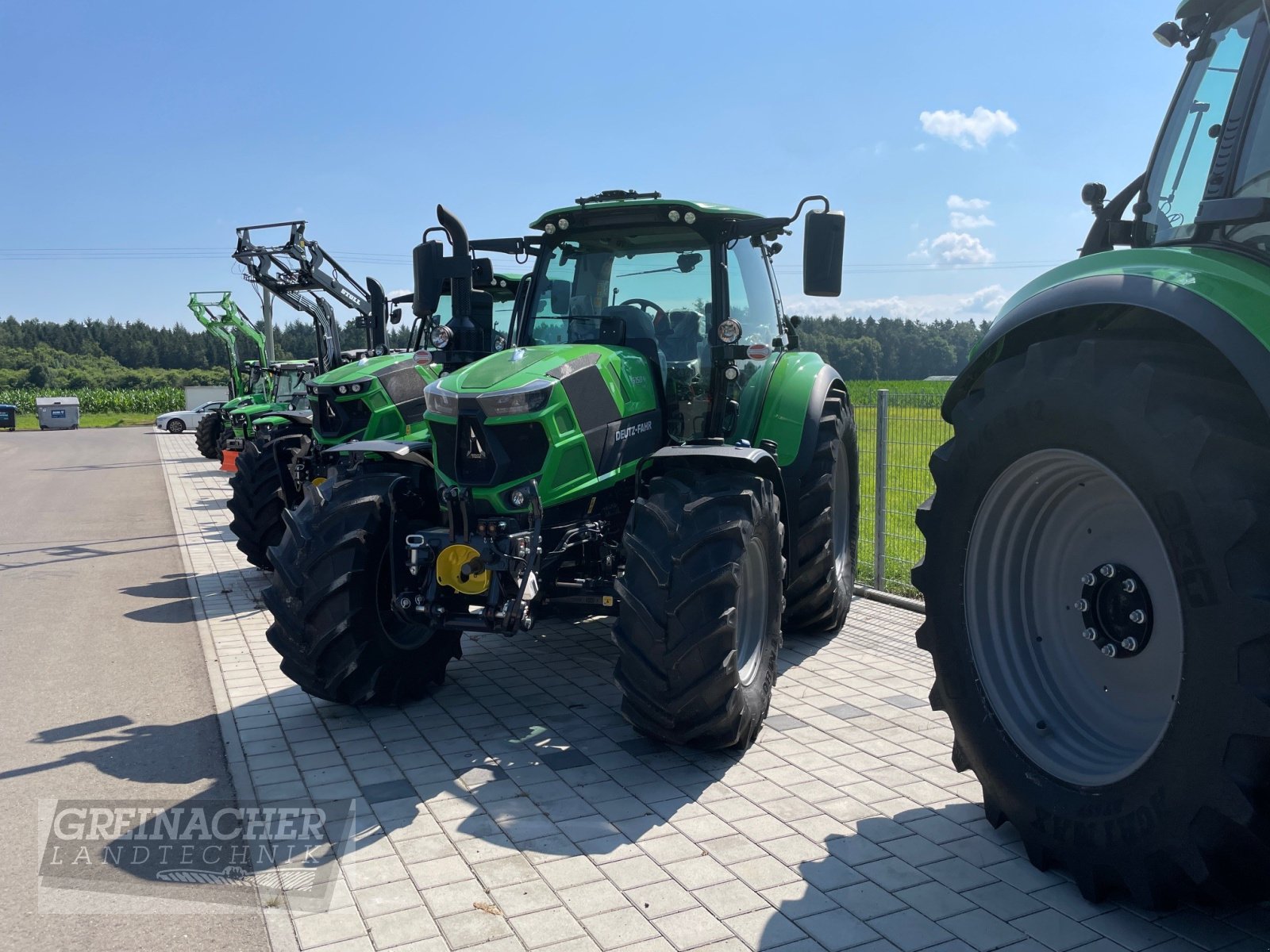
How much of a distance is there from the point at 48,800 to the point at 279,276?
12250 millimetres

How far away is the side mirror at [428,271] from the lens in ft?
17.4

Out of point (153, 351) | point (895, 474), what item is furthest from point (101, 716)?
point (153, 351)

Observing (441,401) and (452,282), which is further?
(452,282)

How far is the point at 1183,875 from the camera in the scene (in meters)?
2.63

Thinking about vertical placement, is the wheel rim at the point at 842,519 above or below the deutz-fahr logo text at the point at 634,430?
below

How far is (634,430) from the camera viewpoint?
16.9ft

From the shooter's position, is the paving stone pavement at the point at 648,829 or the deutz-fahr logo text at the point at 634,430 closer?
the paving stone pavement at the point at 648,829

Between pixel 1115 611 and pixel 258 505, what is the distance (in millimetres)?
7575

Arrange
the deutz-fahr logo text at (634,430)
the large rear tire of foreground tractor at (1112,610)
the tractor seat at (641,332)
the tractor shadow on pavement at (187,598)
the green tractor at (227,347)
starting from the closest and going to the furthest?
the large rear tire of foreground tractor at (1112,610), the deutz-fahr logo text at (634,430), the tractor seat at (641,332), the tractor shadow on pavement at (187,598), the green tractor at (227,347)

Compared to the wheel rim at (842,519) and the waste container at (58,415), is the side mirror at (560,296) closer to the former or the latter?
the wheel rim at (842,519)

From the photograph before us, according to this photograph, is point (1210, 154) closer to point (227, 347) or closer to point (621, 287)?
point (621, 287)

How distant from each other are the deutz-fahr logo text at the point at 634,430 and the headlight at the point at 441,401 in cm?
84

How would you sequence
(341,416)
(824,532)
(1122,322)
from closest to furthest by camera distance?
(1122,322) → (824,532) → (341,416)

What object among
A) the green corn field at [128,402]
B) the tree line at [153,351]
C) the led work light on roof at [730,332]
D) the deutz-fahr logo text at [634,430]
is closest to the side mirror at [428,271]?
the deutz-fahr logo text at [634,430]
